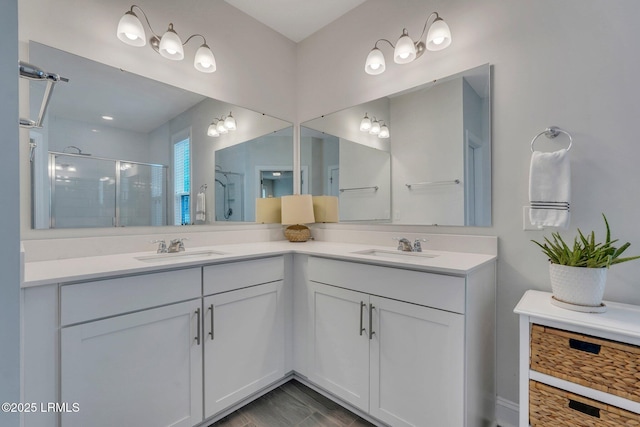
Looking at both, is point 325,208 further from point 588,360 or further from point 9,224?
point 9,224

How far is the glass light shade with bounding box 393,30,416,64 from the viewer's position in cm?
179

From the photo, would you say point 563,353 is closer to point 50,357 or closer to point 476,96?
point 476,96

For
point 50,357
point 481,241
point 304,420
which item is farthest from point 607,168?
point 50,357

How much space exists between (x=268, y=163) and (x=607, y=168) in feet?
6.77

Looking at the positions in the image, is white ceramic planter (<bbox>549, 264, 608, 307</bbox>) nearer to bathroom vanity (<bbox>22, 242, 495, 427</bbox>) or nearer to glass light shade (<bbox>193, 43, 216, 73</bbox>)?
bathroom vanity (<bbox>22, 242, 495, 427</bbox>)

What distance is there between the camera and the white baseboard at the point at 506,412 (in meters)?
1.47

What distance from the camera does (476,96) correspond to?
5.38 ft

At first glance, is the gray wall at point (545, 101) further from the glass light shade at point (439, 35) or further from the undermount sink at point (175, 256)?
the undermount sink at point (175, 256)

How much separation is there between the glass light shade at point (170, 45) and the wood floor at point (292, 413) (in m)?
2.07

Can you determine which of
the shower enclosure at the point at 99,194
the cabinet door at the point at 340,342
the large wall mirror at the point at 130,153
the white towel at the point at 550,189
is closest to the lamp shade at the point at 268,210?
the large wall mirror at the point at 130,153

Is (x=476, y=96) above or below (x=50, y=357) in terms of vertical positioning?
above

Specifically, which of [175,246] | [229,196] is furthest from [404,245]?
[175,246]

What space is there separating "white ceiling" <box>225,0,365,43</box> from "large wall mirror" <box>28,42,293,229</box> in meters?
0.76

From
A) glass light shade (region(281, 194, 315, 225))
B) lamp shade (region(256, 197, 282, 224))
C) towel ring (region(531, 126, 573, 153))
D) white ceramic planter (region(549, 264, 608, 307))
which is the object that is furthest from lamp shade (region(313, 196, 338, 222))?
white ceramic planter (region(549, 264, 608, 307))
